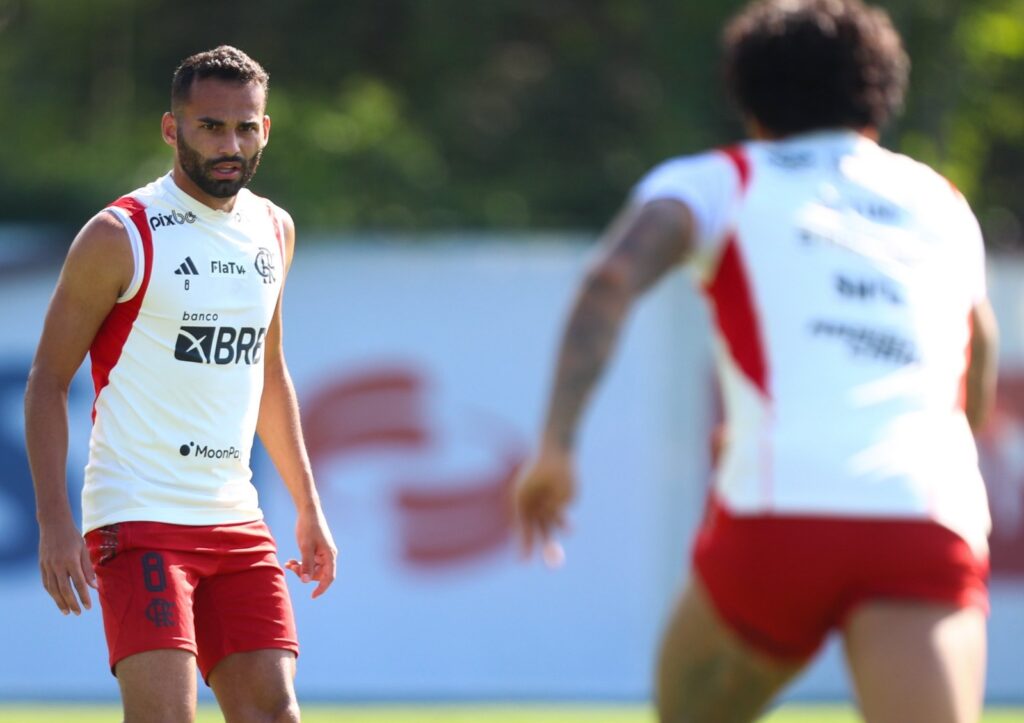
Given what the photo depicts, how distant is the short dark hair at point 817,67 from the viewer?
158 inches

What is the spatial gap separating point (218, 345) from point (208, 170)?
1.35 ft

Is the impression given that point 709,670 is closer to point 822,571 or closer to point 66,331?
point 822,571

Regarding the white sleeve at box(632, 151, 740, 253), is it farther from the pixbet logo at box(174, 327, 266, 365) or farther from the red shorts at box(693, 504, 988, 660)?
the pixbet logo at box(174, 327, 266, 365)

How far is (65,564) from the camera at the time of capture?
442cm

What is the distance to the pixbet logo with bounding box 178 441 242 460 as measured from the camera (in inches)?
185

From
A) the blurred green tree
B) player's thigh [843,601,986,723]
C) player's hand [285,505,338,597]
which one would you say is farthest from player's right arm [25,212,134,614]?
the blurred green tree

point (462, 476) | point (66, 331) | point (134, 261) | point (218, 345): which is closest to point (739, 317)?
point (218, 345)

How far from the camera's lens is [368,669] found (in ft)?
37.3

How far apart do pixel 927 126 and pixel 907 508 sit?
14172mm

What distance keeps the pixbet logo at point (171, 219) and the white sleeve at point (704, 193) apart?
131 centimetres

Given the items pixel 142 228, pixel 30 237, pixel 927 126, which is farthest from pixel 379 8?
pixel 142 228

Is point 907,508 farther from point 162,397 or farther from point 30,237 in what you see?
point 30,237

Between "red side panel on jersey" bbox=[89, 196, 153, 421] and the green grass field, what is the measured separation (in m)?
5.25

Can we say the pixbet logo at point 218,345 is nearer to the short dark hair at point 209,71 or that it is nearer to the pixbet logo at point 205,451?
the pixbet logo at point 205,451
